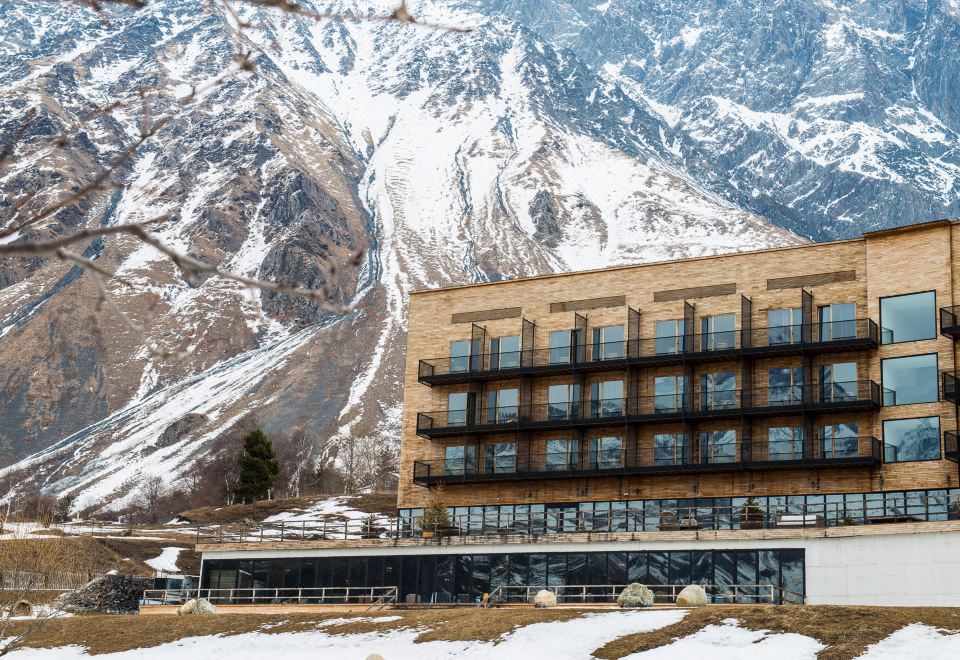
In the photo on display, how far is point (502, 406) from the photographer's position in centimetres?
6294

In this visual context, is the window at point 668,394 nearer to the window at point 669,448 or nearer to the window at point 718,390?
the window at point 718,390

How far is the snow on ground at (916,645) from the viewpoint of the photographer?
30.9 m

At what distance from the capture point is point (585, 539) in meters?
52.0

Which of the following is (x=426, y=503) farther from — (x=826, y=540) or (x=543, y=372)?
(x=826, y=540)

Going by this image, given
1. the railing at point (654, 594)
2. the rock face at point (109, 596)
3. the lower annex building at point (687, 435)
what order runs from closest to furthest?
1. the railing at point (654, 594)
2. the lower annex building at point (687, 435)
3. the rock face at point (109, 596)

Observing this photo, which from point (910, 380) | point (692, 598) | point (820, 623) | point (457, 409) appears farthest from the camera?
point (457, 409)

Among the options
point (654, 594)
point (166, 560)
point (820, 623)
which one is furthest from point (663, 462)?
point (166, 560)

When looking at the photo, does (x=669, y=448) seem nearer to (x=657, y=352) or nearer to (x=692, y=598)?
(x=657, y=352)

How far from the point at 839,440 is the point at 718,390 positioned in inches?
253

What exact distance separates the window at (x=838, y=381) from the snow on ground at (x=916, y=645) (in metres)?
21.9

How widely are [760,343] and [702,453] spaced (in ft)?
19.3

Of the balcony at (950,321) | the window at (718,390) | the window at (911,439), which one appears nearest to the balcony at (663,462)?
the window at (911,439)

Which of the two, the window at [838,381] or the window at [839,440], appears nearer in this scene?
the window at [839,440]

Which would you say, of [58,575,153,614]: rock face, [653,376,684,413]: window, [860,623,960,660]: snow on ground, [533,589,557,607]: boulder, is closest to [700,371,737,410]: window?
[653,376,684,413]: window
